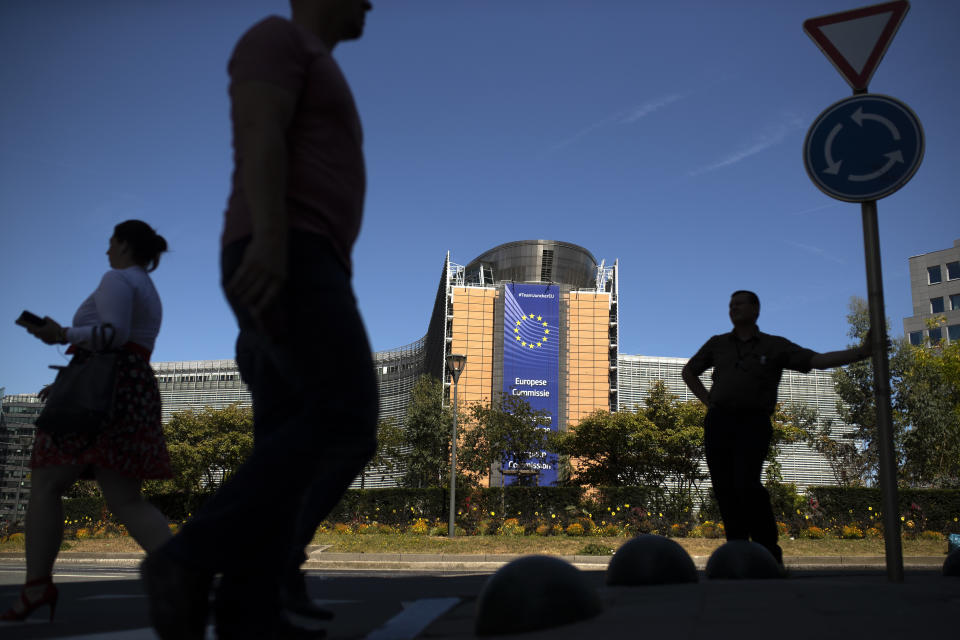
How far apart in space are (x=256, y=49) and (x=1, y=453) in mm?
105321

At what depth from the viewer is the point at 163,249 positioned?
11.3 ft

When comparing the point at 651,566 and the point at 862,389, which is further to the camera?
the point at 862,389

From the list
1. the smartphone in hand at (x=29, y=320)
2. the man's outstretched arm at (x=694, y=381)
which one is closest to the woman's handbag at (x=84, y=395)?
the smartphone in hand at (x=29, y=320)

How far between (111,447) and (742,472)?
133 inches

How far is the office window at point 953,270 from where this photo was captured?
81812 millimetres

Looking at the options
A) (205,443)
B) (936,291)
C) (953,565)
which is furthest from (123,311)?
(936,291)

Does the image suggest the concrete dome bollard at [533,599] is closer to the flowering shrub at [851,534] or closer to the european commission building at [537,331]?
the flowering shrub at [851,534]

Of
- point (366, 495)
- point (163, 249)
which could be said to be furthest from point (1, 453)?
point (163, 249)

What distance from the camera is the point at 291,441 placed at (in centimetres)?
171

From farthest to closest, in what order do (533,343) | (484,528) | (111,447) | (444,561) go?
(533,343) → (484,528) → (444,561) → (111,447)

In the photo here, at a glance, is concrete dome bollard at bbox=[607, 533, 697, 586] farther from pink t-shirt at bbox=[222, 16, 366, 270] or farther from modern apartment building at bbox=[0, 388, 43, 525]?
modern apartment building at bbox=[0, 388, 43, 525]

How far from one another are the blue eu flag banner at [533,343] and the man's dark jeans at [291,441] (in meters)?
66.4

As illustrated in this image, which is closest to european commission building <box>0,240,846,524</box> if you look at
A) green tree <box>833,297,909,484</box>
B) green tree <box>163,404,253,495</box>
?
green tree <box>163,404,253,495</box>

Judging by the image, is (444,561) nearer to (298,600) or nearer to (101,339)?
(101,339)
